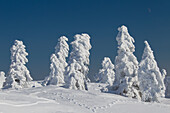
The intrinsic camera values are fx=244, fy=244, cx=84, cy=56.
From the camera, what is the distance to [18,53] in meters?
41.2

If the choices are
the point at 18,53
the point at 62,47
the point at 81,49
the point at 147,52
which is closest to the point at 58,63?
the point at 62,47

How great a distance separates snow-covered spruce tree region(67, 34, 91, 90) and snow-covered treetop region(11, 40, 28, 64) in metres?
9.01

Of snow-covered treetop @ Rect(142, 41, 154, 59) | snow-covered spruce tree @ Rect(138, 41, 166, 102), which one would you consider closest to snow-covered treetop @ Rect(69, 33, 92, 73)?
snow-covered spruce tree @ Rect(138, 41, 166, 102)

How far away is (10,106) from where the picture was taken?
13438 millimetres

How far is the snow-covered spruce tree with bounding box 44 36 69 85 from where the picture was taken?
4935cm

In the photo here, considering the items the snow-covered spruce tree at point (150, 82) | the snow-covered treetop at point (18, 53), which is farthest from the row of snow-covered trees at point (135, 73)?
the snow-covered treetop at point (18, 53)

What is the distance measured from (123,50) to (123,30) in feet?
10.1

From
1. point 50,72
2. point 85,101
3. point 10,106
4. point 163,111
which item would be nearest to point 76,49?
point 50,72

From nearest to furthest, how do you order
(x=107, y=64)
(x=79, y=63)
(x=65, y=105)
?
(x=65, y=105) → (x=79, y=63) → (x=107, y=64)

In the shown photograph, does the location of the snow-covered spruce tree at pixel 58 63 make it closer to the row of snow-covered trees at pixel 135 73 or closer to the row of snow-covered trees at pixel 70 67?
the row of snow-covered trees at pixel 70 67

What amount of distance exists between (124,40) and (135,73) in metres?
5.00

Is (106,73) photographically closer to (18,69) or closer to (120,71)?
(18,69)

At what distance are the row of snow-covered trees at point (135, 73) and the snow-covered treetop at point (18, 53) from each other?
16204 mm

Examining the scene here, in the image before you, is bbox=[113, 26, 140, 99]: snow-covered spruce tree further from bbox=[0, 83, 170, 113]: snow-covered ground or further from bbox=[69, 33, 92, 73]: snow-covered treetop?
bbox=[0, 83, 170, 113]: snow-covered ground
